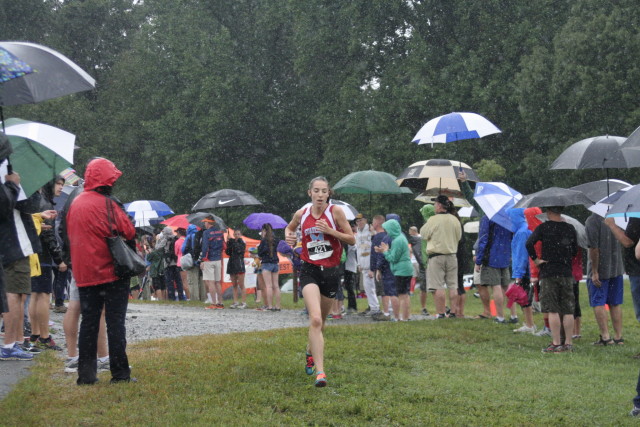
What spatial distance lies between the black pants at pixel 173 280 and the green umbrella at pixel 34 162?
15831 mm

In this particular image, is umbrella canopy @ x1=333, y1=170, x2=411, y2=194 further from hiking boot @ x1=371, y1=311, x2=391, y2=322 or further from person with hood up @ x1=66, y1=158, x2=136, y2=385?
person with hood up @ x1=66, y1=158, x2=136, y2=385

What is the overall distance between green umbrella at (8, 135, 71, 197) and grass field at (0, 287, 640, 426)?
195 centimetres

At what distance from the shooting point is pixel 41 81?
8.34 m

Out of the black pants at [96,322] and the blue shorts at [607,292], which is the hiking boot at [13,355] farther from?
the blue shorts at [607,292]

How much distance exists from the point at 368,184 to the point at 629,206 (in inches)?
372

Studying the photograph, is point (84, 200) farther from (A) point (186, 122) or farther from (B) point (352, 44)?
(A) point (186, 122)

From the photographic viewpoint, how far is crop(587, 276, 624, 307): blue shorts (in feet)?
41.5

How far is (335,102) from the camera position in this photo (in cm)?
4344

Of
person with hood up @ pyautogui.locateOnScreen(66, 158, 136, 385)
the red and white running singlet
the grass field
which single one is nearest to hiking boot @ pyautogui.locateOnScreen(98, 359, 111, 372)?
the grass field

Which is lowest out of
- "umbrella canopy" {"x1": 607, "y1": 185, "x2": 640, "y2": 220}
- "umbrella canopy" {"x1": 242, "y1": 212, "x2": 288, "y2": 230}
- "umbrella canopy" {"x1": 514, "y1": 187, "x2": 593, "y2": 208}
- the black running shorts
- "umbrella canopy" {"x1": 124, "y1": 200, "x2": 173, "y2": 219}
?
the black running shorts

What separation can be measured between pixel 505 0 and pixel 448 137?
990 inches

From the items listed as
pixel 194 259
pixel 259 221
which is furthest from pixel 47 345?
pixel 194 259

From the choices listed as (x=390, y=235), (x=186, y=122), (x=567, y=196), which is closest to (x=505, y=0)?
(x=186, y=122)

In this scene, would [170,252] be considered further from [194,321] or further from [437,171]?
[437,171]
